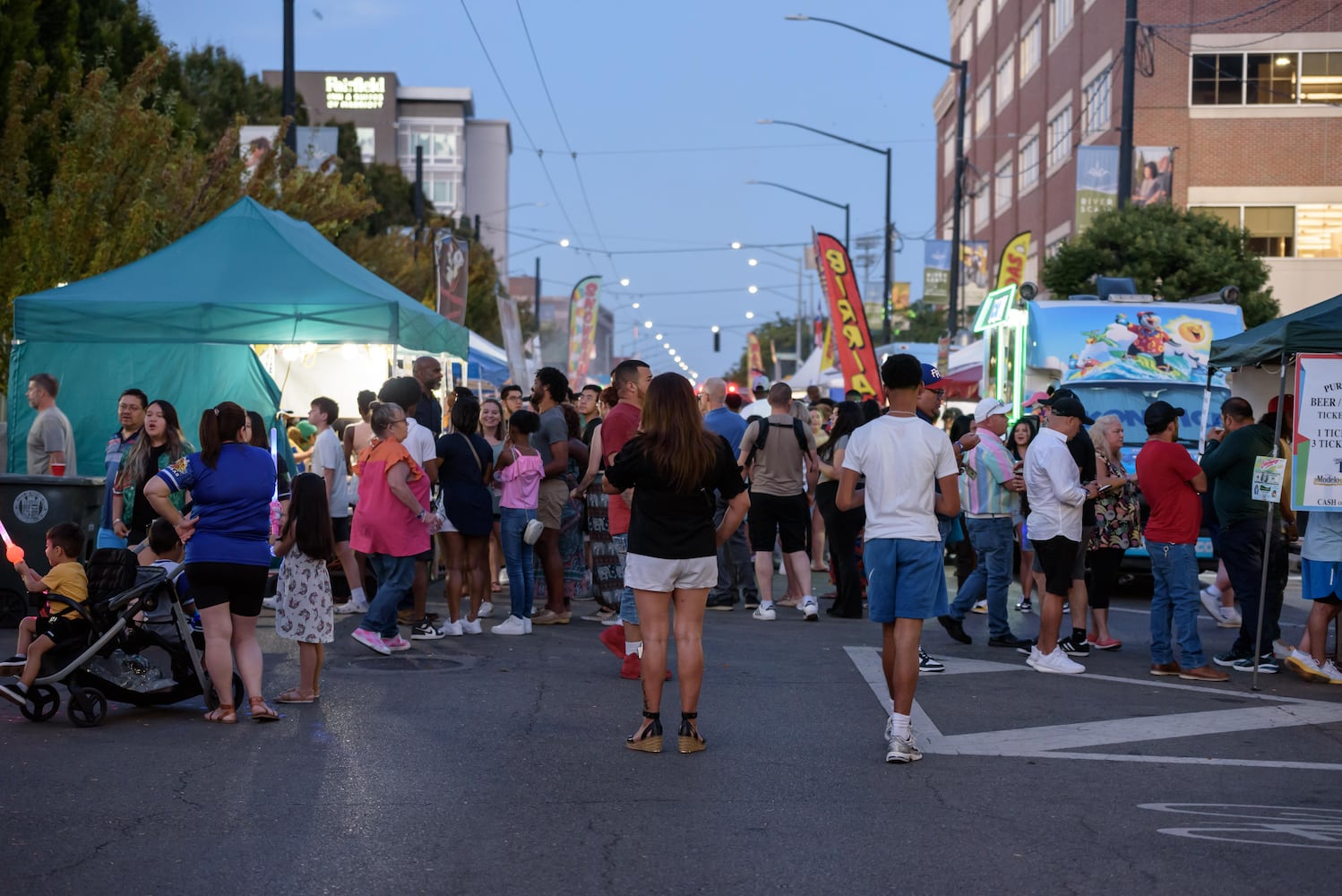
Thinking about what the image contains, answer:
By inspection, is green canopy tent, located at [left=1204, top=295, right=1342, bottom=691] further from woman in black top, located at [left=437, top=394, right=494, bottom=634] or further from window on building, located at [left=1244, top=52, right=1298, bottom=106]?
window on building, located at [left=1244, top=52, right=1298, bottom=106]

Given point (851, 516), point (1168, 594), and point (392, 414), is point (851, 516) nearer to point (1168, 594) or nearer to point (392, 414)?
point (1168, 594)

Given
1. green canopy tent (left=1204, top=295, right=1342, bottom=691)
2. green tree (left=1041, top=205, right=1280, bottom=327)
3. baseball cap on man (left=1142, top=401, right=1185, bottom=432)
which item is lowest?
baseball cap on man (left=1142, top=401, right=1185, bottom=432)

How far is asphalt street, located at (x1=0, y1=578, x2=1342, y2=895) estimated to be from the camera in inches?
216

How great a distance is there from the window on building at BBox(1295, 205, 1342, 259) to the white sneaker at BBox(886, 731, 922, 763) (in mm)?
32391

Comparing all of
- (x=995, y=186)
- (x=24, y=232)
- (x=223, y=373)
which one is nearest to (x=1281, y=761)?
(x=223, y=373)

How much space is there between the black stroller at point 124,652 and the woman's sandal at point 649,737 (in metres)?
2.28

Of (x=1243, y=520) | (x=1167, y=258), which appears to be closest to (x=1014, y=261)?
(x=1167, y=258)

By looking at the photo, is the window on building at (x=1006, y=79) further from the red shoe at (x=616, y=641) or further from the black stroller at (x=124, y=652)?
the black stroller at (x=124, y=652)

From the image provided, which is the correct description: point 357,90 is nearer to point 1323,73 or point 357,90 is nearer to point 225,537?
point 1323,73

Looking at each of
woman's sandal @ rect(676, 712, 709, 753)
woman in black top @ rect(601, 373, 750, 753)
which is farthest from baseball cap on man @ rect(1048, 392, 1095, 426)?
woman's sandal @ rect(676, 712, 709, 753)

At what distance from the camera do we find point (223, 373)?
571 inches

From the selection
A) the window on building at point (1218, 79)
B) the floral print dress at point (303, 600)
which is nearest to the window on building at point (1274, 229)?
the window on building at point (1218, 79)

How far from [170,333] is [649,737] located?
8.41 m

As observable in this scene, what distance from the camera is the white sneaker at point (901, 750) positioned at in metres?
7.39
